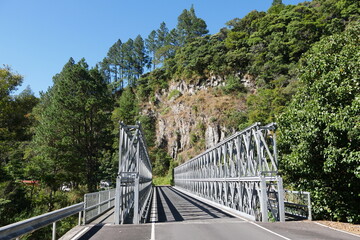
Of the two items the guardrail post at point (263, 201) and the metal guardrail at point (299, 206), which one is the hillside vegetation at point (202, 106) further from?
the guardrail post at point (263, 201)

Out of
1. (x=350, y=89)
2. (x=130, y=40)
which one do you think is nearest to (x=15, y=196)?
(x=350, y=89)

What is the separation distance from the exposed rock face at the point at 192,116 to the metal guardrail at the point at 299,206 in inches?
1524

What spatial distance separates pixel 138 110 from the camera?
70.4 m

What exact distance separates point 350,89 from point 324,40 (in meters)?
4.56

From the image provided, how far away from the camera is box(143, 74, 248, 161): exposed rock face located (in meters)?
52.7

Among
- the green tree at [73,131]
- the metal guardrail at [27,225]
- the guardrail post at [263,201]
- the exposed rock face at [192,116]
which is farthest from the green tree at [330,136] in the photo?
the exposed rock face at [192,116]

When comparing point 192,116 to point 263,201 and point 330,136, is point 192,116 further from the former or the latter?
point 330,136

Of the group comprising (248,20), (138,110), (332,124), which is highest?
(248,20)

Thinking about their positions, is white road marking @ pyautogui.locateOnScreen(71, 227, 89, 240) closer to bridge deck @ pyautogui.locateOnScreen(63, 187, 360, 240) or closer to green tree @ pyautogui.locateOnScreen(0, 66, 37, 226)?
bridge deck @ pyautogui.locateOnScreen(63, 187, 360, 240)

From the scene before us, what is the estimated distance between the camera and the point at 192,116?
57594mm

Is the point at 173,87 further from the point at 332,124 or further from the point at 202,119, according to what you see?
the point at 332,124

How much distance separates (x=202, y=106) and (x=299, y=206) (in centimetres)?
4691

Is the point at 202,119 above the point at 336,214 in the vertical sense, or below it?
above

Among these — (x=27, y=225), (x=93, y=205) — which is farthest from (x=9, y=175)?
(x=27, y=225)
